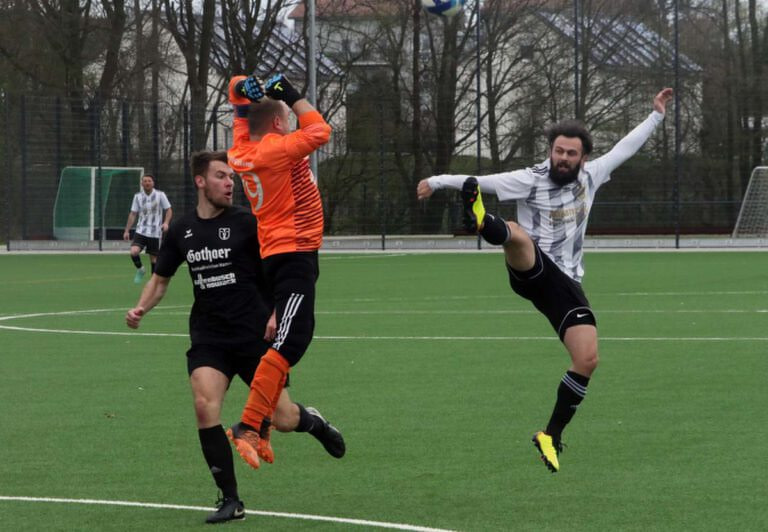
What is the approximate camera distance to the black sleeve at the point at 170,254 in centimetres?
741

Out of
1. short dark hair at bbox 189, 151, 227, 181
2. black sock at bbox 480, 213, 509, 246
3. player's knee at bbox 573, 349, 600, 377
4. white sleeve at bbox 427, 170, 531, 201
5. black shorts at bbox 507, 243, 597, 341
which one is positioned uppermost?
short dark hair at bbox 189, 151, 227, 181

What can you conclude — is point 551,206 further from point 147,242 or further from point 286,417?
point 147,242

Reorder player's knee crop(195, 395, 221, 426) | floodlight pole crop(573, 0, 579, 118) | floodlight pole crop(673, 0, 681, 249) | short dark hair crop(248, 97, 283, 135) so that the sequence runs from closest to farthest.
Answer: player's knee crop(195, 395, 221, 426)
short dark hair crop(248, 97, 283, 135)
floodlight pole crop(673, 0, 681, 249)
floodlight pole crop(573, 0, 579, 118)

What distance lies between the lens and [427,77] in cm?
4384

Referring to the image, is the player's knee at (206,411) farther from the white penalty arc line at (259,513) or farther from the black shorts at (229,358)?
the white penalty arc line at (259,513)

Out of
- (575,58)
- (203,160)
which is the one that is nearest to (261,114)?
(203,160)

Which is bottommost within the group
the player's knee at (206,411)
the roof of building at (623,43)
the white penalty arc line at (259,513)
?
the white penalty arc line at (259,513)

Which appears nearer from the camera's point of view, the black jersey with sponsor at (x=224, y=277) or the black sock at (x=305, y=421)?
the black jersey with sponsor at (x=224, y=277)

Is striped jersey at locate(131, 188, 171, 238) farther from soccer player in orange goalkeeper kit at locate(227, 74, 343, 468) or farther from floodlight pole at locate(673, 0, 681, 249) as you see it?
floodlight pole at locate(673, 0, 681, 249)

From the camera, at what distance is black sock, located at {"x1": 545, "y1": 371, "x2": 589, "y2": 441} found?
312 inches

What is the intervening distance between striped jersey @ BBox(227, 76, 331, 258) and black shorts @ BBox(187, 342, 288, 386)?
61cm

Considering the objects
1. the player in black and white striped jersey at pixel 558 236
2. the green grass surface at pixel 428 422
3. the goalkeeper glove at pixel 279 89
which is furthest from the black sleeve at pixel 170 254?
the player in black and white striped jersey at pixel 558 236

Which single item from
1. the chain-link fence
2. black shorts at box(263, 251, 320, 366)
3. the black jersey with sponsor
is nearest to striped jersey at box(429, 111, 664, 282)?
black shorts at box(263, 251, 320, 366)

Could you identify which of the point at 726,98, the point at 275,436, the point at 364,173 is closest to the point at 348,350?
the point at 275,436
